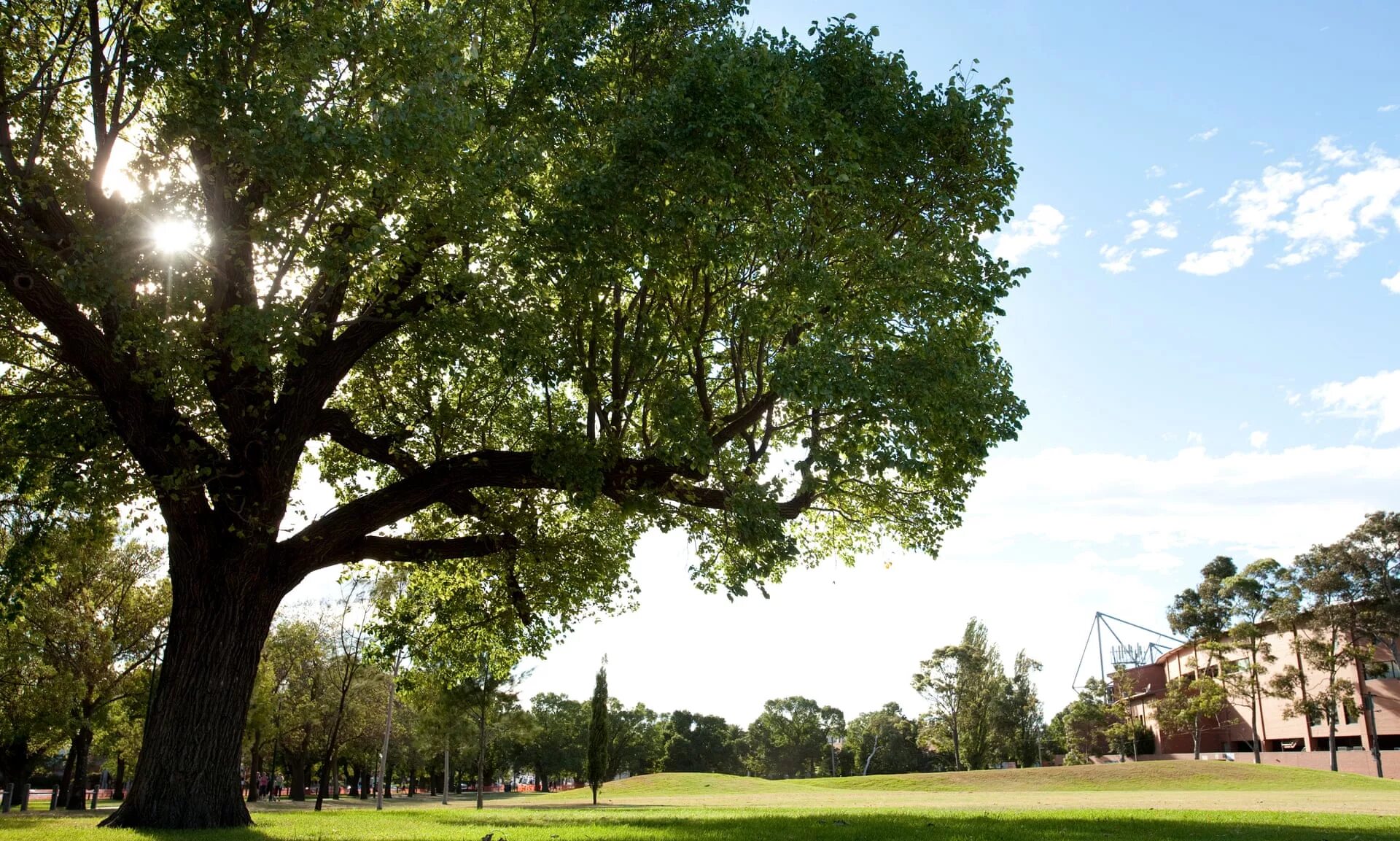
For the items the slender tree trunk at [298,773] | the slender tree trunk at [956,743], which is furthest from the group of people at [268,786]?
the slender tree trunk at [956,743]

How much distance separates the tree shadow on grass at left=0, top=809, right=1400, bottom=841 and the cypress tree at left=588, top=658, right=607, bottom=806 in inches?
953

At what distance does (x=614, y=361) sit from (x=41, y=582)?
11.6 m

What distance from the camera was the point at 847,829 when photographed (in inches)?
560

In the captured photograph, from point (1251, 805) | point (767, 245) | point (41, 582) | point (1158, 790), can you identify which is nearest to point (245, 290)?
point (41, 582)

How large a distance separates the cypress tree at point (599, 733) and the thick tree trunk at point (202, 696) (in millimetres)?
29521

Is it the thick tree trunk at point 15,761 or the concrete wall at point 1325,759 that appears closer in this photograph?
the thick tree trunk at point 15,761

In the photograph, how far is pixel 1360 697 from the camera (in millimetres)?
60562

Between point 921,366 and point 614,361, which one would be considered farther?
point 614,361

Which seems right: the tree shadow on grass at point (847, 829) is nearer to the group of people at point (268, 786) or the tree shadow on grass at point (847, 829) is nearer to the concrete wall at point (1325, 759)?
the concrete wall at point (1325, 759)

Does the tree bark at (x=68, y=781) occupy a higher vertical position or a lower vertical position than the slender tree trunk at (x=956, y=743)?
higher

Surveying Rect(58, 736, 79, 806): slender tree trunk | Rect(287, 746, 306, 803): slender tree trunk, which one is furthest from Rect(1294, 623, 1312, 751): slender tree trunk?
Rect(58, 736, 79, 806): slender tree trunk

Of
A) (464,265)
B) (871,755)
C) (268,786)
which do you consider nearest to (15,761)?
(464,265)

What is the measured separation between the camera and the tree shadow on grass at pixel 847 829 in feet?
41.2

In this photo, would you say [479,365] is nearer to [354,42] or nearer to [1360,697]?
[354,42]
